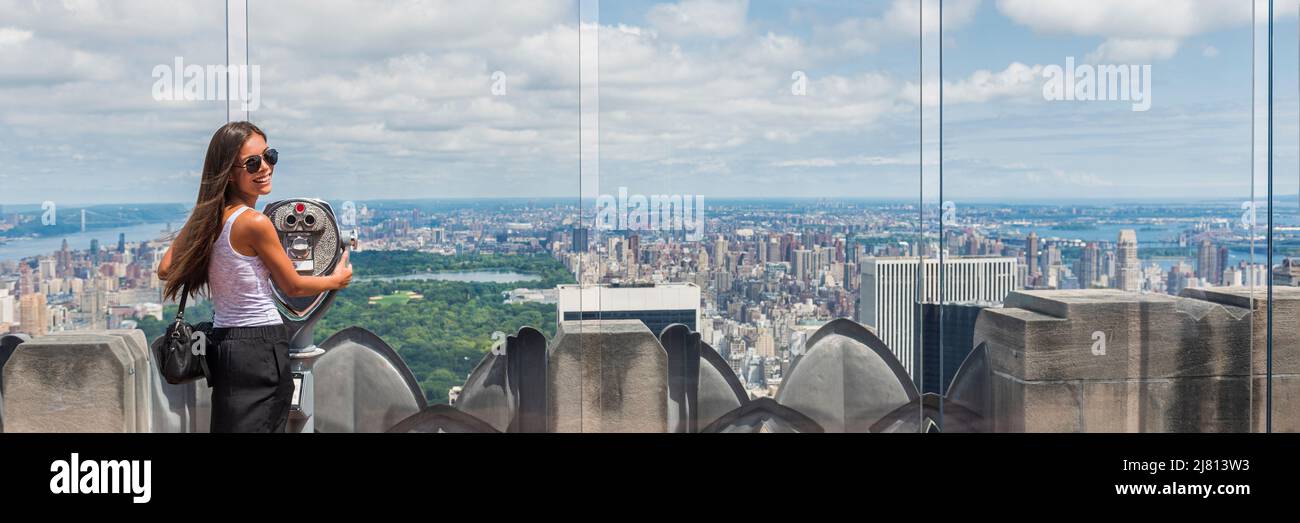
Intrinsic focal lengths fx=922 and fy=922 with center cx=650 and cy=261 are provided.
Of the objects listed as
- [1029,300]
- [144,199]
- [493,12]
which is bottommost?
[1029,300]

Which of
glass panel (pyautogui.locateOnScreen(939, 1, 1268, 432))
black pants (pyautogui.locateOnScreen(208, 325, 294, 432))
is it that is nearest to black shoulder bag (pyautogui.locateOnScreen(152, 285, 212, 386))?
black pants (pyautogui.locateOnScreen(208, 325, 294, 432))

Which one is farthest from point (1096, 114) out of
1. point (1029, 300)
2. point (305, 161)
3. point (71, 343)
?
point (71, 343)

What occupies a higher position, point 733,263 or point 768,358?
point 733,263

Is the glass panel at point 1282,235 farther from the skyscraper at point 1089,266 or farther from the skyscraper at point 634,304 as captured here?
the skyscraper at point 634,304

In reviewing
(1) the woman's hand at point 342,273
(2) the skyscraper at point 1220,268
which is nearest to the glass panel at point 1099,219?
(2) the skyscraper at point 1220,268

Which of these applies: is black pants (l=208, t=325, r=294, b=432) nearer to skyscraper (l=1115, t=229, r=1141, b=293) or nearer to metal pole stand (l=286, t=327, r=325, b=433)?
metal pole stand (l=286, t=327, r=325, b=433)
